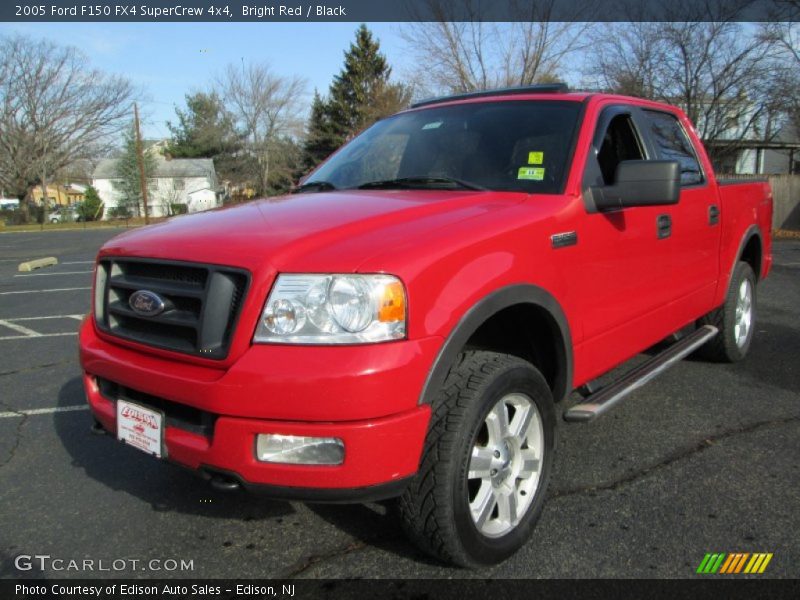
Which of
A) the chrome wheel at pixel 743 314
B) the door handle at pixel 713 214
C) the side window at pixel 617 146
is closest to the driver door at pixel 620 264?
the side window at pixel 617 146

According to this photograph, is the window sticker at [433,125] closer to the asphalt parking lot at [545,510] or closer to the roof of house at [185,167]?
the asphalt parking lot at [545,510]

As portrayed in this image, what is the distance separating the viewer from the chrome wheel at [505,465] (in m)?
2.36

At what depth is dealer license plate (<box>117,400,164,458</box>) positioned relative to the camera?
225cm

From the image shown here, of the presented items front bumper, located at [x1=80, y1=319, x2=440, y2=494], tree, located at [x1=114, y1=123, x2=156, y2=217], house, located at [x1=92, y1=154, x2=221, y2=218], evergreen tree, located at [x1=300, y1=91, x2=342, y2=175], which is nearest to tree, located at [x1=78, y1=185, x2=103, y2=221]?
house, located at [x1=92, y1=154, x2=221, y2=218]

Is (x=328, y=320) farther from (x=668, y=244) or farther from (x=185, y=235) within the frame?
(x=668, y=244)

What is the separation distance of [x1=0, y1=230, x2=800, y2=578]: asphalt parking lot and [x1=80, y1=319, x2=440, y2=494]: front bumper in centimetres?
59

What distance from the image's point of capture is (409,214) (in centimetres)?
244

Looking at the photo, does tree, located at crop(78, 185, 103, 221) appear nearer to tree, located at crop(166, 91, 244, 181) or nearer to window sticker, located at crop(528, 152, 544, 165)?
tree, located at crop(166, 91, 244, 181)

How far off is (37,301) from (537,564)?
8782 millimetres

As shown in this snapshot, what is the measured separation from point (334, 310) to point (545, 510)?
1486 millimetres

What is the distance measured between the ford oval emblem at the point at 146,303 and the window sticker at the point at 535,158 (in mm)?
1805

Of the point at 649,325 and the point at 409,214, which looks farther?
the point at 649,325

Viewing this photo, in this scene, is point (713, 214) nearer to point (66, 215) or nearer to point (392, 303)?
point (392, 303)
